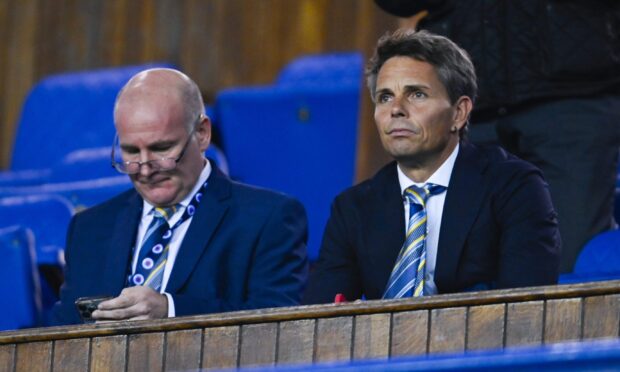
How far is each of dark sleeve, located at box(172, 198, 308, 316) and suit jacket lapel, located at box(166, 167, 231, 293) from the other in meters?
0.08

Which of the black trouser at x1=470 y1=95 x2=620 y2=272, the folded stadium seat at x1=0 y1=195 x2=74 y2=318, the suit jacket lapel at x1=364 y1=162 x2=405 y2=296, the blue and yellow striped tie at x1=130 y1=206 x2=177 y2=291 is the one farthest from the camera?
the folded stadium seat at x1=0 y1=195 x2=74 y2=318

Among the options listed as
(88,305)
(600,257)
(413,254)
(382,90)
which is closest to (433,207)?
(413,254)

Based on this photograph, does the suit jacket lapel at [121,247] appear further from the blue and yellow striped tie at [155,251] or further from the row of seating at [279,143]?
the row of seating at [279,143]

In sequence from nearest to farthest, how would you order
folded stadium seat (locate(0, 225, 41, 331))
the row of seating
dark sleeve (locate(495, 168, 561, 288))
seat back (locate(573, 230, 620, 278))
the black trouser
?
dark sleeve (locate(495, 168, 561, 288)), seat back (locate(573, 230, 620, 278)), the black trouser, folded stadium seat (locate(0, 225, 41, 331)), the row of seating

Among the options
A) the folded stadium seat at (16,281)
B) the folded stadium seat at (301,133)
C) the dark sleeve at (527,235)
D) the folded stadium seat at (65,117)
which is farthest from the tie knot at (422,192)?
the folded stadium seat at (65,117)

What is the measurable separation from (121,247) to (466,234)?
685mm

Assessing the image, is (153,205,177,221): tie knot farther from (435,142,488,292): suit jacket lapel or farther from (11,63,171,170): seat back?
(11,63,171,170): seat back

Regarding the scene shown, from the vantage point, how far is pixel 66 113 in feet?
18.5

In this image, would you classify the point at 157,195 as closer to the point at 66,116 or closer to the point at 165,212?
the point at 165,212

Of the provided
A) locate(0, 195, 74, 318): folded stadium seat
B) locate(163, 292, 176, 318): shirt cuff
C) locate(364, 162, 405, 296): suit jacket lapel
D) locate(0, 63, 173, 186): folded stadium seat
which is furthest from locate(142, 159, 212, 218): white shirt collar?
locate(0, 63, 173, 186): folded stadium seat

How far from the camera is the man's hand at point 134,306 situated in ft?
8.68

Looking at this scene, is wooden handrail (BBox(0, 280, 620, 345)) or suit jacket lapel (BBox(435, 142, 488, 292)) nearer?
wooden handrail (BBox(0, 280, 620, 345))

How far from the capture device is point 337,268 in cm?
276

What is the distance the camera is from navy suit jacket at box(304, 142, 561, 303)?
104 inches
